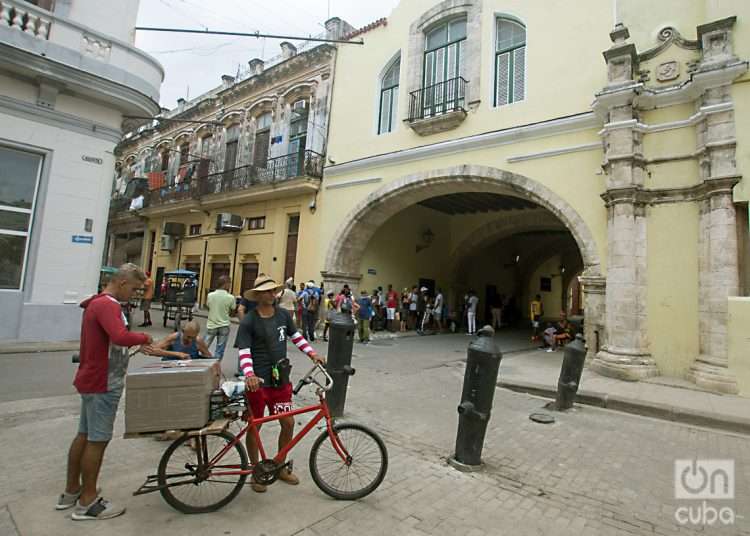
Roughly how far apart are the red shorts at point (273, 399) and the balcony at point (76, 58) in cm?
818

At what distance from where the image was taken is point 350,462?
120 inches

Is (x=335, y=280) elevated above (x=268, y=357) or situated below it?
above

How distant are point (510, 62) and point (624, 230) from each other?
Answer: 5578 mm

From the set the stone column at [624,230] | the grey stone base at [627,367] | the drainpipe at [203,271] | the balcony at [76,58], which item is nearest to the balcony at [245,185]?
the drainpipe at [203,271]

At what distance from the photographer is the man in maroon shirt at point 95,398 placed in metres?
2.64

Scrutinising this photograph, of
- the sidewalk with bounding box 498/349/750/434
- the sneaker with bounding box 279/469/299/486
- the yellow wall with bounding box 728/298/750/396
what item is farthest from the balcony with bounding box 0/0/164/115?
the yellow wall with bounding box 728/298/750/396

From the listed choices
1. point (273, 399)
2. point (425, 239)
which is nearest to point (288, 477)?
point (273, 399)

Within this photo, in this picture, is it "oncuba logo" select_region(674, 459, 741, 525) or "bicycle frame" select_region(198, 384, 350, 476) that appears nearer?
"bicycle frame" select_region(198, 384, 350, 476)

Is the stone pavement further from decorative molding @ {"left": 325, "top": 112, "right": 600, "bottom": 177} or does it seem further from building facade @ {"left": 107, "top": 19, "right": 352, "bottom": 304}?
building facade @ {"left": 107, "top": 19, "right": 352, "bottom": 304}

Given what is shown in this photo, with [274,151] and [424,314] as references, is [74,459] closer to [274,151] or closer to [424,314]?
[424,314]

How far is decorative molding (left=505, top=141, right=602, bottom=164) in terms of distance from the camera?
8.77 meters

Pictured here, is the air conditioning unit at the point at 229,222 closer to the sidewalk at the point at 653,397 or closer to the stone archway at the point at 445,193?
the stone archway at the point at 445,193

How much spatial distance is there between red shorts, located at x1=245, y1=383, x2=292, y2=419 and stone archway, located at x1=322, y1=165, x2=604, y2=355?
6.97m

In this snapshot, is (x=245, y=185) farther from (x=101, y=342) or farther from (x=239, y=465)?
(x=239, y=465)
